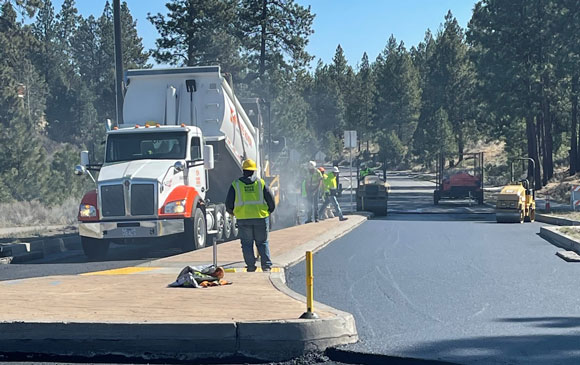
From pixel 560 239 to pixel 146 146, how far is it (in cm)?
948

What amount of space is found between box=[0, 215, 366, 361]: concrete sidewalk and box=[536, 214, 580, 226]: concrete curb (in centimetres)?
1536

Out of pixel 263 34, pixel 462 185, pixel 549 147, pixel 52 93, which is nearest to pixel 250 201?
pixel 462 185

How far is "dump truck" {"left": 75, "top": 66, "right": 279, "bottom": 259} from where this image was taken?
16.6 meters

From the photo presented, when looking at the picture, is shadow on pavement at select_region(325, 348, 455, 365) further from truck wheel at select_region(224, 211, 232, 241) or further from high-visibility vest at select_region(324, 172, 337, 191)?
high-visibility vest at select_region(324, 172, 337, 191)

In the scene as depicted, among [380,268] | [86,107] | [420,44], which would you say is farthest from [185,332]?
[420,44]

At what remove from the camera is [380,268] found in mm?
14289

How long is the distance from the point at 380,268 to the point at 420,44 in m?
129

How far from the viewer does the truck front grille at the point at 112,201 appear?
16.5 m

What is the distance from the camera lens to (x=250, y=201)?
1250cm

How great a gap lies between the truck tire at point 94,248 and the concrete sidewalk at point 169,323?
247 inches

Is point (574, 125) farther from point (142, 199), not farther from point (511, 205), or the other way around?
point (142, 199)

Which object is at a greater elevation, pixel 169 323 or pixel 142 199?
pixel 142 199

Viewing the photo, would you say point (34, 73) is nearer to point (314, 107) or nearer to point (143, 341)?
point (314, 107)

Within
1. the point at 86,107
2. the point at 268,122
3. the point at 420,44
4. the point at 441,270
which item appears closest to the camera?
the point at 441,270
